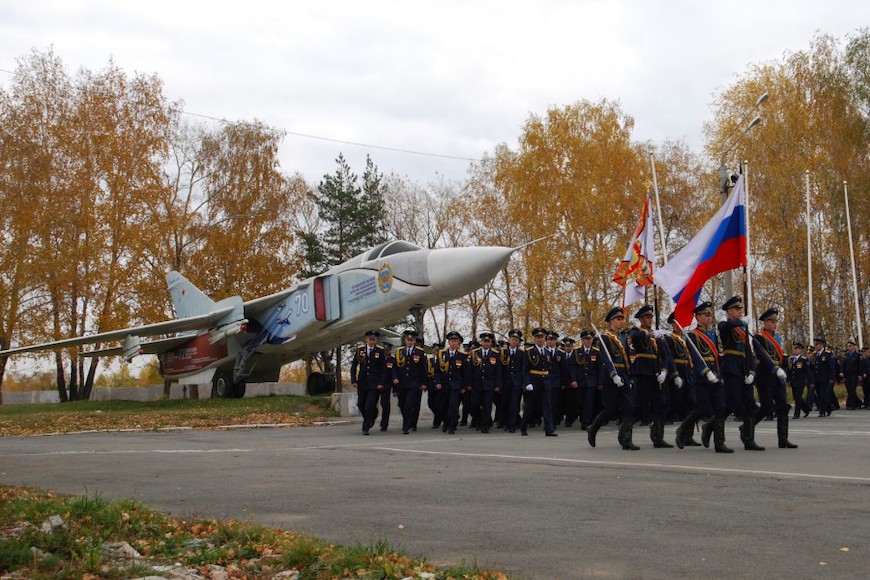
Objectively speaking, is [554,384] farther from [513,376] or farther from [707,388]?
[707,388]

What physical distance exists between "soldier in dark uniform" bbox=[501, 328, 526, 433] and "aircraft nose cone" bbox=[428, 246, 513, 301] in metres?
2.93

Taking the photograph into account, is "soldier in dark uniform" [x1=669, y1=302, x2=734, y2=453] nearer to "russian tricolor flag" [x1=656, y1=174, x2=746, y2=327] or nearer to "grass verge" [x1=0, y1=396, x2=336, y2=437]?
"russian tricolor flag" [x1=656, y1=174, x2=746, y2=327]

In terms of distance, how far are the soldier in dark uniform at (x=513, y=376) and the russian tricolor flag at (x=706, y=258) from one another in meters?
2.66

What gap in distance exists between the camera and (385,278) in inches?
790

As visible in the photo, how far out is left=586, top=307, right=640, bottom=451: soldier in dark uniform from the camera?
1098cm

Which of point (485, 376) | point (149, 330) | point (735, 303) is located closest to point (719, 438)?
point (735, 303)

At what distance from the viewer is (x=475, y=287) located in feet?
62.1

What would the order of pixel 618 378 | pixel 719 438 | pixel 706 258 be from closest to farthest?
pixel 719 438
pixel 618 378
pixel 706 258

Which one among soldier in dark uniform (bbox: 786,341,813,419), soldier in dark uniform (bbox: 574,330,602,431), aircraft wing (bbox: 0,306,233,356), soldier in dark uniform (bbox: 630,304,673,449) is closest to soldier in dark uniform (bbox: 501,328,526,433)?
soldier in dark uniform (bbox: 574,330,602,431)

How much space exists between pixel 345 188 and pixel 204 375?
66.2 feet

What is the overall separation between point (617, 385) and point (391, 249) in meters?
10.3

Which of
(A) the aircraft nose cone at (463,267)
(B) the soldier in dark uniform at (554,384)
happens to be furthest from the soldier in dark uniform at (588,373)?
(A) the aircraft nose cone at (463,267)

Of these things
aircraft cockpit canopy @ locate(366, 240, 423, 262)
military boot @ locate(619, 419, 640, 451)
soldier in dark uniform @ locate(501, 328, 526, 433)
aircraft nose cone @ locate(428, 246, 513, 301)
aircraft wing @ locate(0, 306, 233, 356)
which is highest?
aircraft cockpit canopy @ locate(366, 240, 423, 262)

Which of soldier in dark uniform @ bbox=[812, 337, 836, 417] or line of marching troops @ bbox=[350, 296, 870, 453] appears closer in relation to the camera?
line of marching troops @ bbox=[350, 296, 870, 453]
